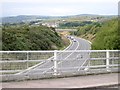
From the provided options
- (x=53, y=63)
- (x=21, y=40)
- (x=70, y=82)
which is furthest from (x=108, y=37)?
(x=21, y=40)

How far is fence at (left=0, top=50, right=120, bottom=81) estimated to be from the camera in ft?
38.6

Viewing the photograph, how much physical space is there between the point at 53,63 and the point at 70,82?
1.22m

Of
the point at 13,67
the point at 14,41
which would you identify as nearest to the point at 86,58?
the point at 13,67

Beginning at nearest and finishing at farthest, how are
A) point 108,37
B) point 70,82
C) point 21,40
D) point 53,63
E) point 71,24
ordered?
point 70,82, point 53,63, point 108,37, point 21,40, point 71,24

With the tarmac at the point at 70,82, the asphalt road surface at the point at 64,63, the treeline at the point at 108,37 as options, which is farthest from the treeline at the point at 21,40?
the tarmac at the point at 70,82

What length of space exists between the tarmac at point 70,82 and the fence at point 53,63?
1.21 ft

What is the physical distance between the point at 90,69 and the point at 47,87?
358 cm

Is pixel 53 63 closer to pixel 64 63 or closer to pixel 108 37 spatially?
pixel 64 63

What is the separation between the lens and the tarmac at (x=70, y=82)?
35.5 ft

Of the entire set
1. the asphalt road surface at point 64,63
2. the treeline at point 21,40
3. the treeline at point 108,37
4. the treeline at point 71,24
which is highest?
the asphalt road surface at point 64,63

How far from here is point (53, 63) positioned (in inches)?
497

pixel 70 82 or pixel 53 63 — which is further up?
pixel 53 63

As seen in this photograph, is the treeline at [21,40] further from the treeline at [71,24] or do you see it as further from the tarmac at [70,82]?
the treeline at [71,24]

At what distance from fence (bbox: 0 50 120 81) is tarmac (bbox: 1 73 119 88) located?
37 centimetres
